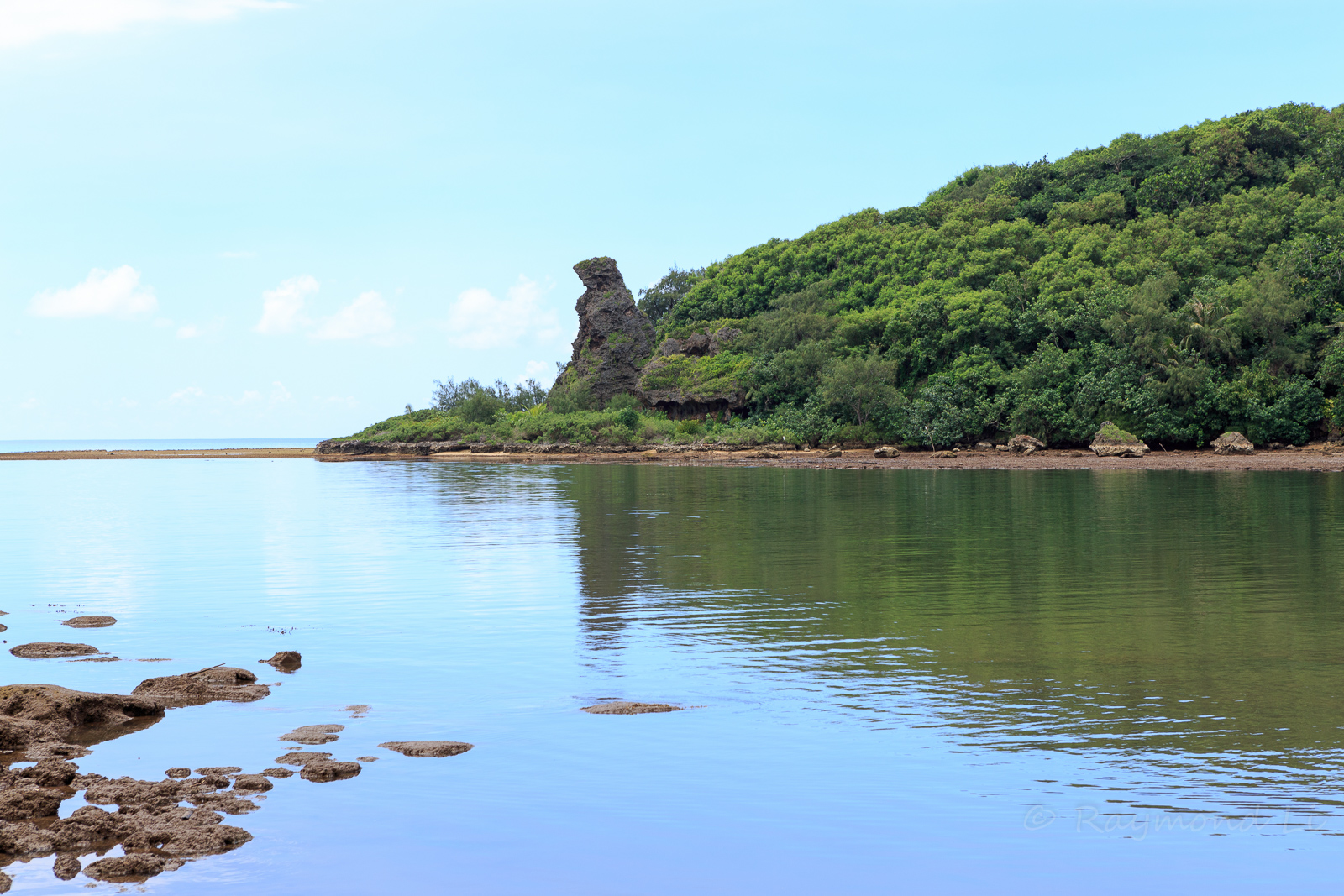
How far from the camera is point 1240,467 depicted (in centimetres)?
6312

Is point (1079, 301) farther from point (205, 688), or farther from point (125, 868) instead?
point (125, 868)

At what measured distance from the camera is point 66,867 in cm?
803

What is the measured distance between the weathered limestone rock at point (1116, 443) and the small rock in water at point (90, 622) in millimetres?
69512

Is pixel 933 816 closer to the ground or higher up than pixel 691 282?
closer to the ground

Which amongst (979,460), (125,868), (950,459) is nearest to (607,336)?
(950,459)

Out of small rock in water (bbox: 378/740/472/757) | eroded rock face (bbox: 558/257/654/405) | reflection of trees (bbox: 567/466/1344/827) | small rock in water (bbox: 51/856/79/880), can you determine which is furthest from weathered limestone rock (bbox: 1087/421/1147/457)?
small rock in water (bbox: 51/856/79/880)

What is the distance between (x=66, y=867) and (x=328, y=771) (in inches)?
99.5

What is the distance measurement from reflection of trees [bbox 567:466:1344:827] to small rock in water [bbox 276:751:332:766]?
19.8ft

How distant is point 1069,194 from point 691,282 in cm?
5074

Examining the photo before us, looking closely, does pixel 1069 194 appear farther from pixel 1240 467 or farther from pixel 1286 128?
pixel 1240 467

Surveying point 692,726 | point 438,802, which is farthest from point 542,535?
point 438,802

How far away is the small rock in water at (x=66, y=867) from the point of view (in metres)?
7.98

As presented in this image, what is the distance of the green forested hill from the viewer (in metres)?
75.7

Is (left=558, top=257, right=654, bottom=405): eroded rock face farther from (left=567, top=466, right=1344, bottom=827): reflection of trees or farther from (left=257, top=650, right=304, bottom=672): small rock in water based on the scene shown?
(left=257, top=650, right=304, bottom=672): small rock in water
